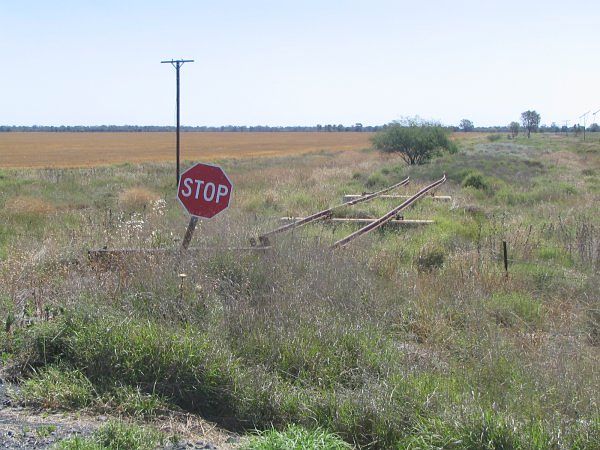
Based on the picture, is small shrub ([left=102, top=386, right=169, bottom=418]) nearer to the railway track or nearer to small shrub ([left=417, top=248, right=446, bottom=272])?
the railway track

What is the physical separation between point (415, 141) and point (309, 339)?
35.4 m

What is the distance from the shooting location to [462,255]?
993 cm

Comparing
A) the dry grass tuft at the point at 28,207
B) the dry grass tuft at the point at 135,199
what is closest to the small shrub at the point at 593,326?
the dry grass tuft at the point at 28,207

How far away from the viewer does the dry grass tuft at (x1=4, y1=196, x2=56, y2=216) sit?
17.6m

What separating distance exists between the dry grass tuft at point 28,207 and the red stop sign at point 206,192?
1159 centimetres

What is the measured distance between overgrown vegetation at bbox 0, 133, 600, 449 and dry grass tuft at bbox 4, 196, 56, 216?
900cm

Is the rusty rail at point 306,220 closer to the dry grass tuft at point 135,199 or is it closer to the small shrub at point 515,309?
the small shrub at point 515,309

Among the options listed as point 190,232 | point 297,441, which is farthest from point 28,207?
point 297,441

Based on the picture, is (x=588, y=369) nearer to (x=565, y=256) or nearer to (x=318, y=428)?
(x=318, y=428)

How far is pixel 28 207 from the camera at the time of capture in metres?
18.5

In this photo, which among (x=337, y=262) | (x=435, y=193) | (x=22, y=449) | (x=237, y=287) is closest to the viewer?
(x=22, y=449)

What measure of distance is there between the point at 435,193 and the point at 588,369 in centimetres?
1601

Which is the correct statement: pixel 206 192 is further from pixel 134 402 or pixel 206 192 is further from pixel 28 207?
pixel 28 207

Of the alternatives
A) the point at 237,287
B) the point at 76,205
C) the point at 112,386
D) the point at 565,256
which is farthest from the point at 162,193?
the point at 112,386
